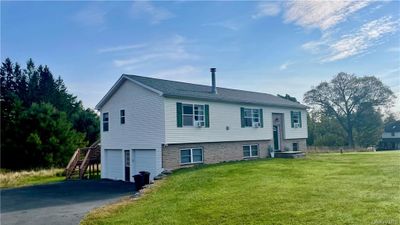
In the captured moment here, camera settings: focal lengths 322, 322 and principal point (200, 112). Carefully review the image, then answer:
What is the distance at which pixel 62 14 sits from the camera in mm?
15164

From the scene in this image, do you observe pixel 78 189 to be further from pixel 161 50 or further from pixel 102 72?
pixel 102 72

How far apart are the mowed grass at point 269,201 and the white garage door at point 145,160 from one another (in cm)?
489

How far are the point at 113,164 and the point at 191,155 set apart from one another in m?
5.76

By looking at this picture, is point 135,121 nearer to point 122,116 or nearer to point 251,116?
point 122,116

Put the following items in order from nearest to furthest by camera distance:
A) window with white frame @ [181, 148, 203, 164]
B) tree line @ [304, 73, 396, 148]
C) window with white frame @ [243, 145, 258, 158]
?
window with white frame @ [181, 148, 203, 164], window with white frame @ [243, 145, 258, 158], tree line @ [304, 73, 396, 148]

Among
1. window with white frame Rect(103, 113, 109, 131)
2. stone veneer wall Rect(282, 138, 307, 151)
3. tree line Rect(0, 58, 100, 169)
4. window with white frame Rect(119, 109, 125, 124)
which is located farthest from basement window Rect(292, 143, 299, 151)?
tree line Rect(0, 58, 100, 169)

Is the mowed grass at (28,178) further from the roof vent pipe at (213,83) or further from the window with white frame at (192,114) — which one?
the roof vent pipe at (213,83)

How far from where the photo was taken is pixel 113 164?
20.6 metres

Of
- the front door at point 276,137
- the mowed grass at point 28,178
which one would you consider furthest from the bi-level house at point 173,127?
the mowed grass at point 28,178

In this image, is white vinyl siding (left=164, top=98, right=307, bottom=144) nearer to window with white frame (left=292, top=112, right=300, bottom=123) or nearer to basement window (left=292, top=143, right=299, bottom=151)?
window with white frame (left=292, top=112, right=300, bottom=123)

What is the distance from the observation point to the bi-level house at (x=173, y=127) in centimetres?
1692

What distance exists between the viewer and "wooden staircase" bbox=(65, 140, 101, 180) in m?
22.0

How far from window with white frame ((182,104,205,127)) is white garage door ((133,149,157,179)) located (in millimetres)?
2454

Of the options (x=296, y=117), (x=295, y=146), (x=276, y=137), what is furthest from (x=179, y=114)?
(x=295, y=146)
